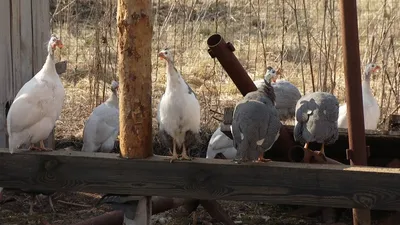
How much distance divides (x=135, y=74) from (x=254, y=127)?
2.71ft

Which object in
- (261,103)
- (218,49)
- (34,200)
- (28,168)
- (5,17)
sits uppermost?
(5,17)

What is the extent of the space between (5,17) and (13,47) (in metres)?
0.27

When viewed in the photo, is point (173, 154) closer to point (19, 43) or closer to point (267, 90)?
point (267, 90)

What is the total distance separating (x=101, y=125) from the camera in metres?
7.54

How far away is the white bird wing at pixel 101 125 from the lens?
7512 mm

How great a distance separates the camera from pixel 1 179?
15.6 feet

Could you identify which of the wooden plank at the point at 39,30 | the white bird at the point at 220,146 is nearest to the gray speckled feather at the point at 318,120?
the white bird at the point at 220,146

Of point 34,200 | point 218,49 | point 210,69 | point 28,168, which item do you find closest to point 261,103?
point 218,49

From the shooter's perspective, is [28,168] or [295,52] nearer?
[28,168]

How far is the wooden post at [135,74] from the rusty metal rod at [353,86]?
A: 43.8 inches

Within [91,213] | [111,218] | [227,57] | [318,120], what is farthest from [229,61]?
[91,213]

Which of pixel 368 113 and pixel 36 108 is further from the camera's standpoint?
pixel 368 113

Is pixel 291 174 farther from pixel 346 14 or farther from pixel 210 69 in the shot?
pixel 210 69

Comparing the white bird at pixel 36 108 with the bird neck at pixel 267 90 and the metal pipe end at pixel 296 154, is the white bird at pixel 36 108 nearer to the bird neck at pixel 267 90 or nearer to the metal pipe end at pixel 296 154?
the bird neck at pixel 267 90
